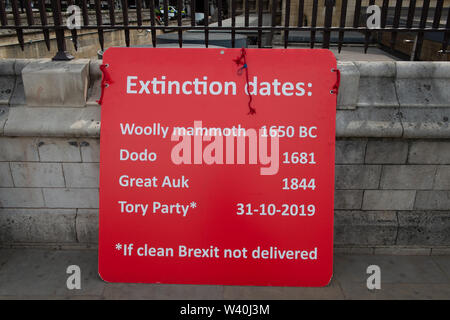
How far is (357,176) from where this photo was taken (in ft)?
10.0

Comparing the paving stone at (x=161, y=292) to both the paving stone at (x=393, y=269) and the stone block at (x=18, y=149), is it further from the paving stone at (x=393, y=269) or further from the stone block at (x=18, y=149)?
the stone block at (x=18, y=149)

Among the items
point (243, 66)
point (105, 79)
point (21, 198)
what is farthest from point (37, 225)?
point (243, 66)

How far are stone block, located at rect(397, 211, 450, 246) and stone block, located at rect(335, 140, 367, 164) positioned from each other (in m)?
0.68

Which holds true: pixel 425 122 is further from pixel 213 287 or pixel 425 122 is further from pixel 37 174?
pixel 37 174

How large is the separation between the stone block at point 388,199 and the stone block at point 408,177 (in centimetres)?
5

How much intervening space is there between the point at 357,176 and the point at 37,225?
2826 mm

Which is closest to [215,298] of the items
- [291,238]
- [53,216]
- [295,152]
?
[291,238]

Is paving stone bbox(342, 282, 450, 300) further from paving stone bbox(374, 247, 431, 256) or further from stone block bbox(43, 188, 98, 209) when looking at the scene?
stone block bbox(43, 188, 98, 209)

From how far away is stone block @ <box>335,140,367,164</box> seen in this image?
9.69 feet

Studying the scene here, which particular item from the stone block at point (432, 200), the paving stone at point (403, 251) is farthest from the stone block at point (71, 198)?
the stone block at point (432, 200)

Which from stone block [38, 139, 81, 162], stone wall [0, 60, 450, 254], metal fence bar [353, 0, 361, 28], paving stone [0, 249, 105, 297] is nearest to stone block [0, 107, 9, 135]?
stone wall [0, 60, 450, 254]

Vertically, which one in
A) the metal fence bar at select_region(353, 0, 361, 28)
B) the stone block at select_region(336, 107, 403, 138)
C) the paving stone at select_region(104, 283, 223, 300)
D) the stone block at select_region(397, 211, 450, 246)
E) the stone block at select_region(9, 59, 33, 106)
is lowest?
the paving stone at select_region(104, 283, 223, 300)

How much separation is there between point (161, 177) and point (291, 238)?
3.56 ft

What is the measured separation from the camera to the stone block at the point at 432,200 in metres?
3.13
